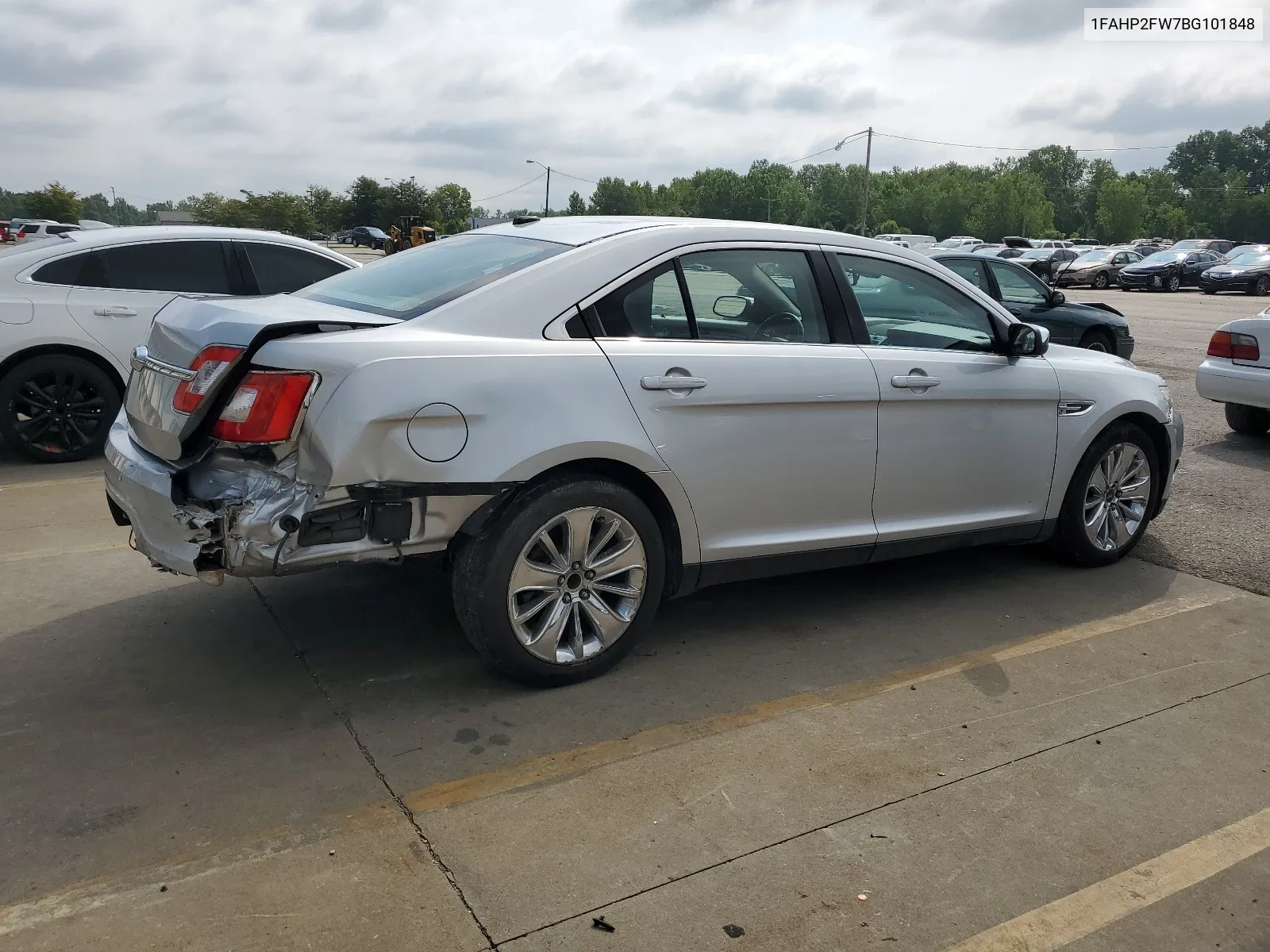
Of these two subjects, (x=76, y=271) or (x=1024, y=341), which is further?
(x=76, y=271)

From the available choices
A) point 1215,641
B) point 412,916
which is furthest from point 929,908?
point 1215,641

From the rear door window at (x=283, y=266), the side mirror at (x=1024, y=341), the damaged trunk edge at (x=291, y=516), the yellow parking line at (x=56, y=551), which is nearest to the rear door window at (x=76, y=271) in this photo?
the rear door window at (x=283, y=266)

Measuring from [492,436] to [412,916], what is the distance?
1.53 metres

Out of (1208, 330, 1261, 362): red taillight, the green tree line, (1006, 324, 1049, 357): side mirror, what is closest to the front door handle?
(1006, 324, 1049, 357): side mirror

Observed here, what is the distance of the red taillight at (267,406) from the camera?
3.41 metres

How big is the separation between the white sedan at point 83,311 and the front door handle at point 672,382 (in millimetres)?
4507

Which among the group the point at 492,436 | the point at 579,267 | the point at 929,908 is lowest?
the point at 929,908

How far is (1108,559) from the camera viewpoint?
18.1 ft

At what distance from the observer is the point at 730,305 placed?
4.28 metres

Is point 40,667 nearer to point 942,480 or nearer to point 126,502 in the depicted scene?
point 126,502

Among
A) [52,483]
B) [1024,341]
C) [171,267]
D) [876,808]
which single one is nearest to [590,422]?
[876,808]

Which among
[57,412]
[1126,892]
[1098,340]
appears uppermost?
[1098,340]

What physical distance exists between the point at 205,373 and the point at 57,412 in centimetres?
471

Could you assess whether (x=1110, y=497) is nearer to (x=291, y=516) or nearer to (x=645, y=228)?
(x=645, y=228)
